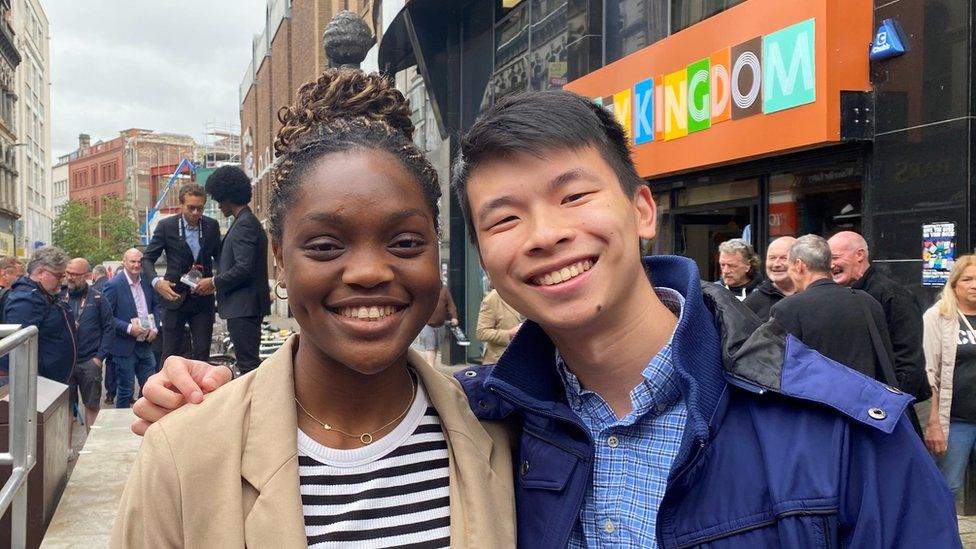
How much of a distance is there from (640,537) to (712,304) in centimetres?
53

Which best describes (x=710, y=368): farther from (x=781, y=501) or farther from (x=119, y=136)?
(x=119, y=136)

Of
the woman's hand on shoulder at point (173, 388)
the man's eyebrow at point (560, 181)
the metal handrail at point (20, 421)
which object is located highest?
the man's eyebrow at point (560, 181)

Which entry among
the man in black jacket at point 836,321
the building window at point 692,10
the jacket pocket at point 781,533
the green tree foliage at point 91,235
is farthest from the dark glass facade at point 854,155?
the green tree foliage at point 91,235

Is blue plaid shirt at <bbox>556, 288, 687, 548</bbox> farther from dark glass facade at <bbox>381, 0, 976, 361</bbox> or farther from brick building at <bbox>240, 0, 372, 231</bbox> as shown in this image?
brick building at <bbox>240, 0, 372, 231</bbox>

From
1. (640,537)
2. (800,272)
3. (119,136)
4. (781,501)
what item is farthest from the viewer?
(119,136)

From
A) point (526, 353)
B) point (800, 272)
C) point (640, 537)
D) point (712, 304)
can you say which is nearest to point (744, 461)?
point (640, 537)

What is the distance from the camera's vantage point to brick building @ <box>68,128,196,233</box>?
9775 centimetres

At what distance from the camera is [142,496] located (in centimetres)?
157

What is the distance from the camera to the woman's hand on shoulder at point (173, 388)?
1876mm

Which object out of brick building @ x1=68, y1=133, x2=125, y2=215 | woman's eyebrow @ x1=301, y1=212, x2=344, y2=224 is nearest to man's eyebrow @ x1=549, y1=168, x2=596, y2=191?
woman's eyebrow @ x1=301, y1=212, x2=344, y2=224

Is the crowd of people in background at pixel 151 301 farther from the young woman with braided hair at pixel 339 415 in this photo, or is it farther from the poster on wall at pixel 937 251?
the poster on wall at pixel 937 251

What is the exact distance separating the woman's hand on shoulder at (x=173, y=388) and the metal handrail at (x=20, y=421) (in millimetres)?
2195

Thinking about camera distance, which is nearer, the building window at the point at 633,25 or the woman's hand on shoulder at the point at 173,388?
the woman's hand on shoulder at the point at 173,388

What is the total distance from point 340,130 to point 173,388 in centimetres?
70
